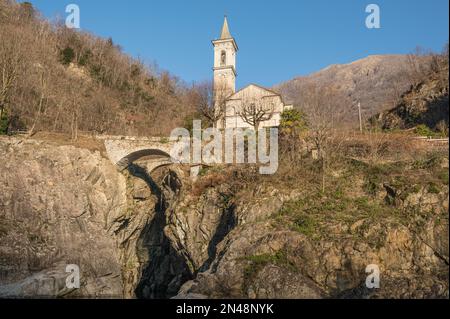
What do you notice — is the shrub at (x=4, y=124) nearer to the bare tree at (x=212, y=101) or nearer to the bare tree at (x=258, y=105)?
the bare tree at (x=212, y=101)

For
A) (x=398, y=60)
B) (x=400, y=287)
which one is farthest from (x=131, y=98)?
(x=398, y=60)

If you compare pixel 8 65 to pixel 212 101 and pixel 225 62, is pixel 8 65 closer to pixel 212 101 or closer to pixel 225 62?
pixel 212 101

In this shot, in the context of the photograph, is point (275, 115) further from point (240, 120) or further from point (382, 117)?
point (382, 117)

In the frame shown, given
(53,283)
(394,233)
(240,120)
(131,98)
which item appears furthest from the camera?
(131,98)

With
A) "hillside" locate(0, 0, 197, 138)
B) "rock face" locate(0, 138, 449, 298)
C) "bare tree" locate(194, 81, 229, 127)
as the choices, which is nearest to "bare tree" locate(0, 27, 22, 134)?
"hillside" locate(0, 0, 197, 138)

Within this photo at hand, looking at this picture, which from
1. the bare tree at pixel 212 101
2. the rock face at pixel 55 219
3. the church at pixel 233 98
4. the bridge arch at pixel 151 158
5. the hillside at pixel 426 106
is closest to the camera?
the rock face at pixel 55 219

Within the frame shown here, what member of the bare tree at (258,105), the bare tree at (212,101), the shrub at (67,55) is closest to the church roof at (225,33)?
the bare tree at (212,101)

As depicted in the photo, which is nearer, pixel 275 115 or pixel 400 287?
pixel 400 287
